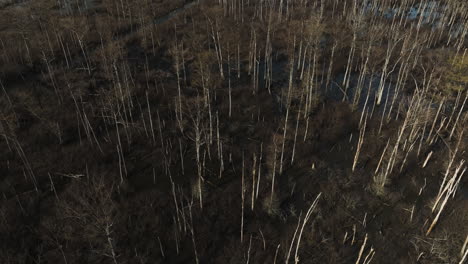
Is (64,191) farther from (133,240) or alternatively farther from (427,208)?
(427,208)

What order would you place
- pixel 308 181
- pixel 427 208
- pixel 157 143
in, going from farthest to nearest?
pixel 157 143 → pixel 308 181 → pixel 427 208

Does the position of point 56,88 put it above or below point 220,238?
above

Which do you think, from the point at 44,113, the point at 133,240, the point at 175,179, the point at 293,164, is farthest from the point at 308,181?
the point at 44,113

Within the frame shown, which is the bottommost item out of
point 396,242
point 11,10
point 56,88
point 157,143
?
point 396,242

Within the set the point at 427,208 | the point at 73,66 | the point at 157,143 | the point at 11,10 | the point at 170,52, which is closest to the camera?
the point at 427,208

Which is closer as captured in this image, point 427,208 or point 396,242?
point 396,242

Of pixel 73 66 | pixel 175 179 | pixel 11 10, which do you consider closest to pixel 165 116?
pixel 175 179
